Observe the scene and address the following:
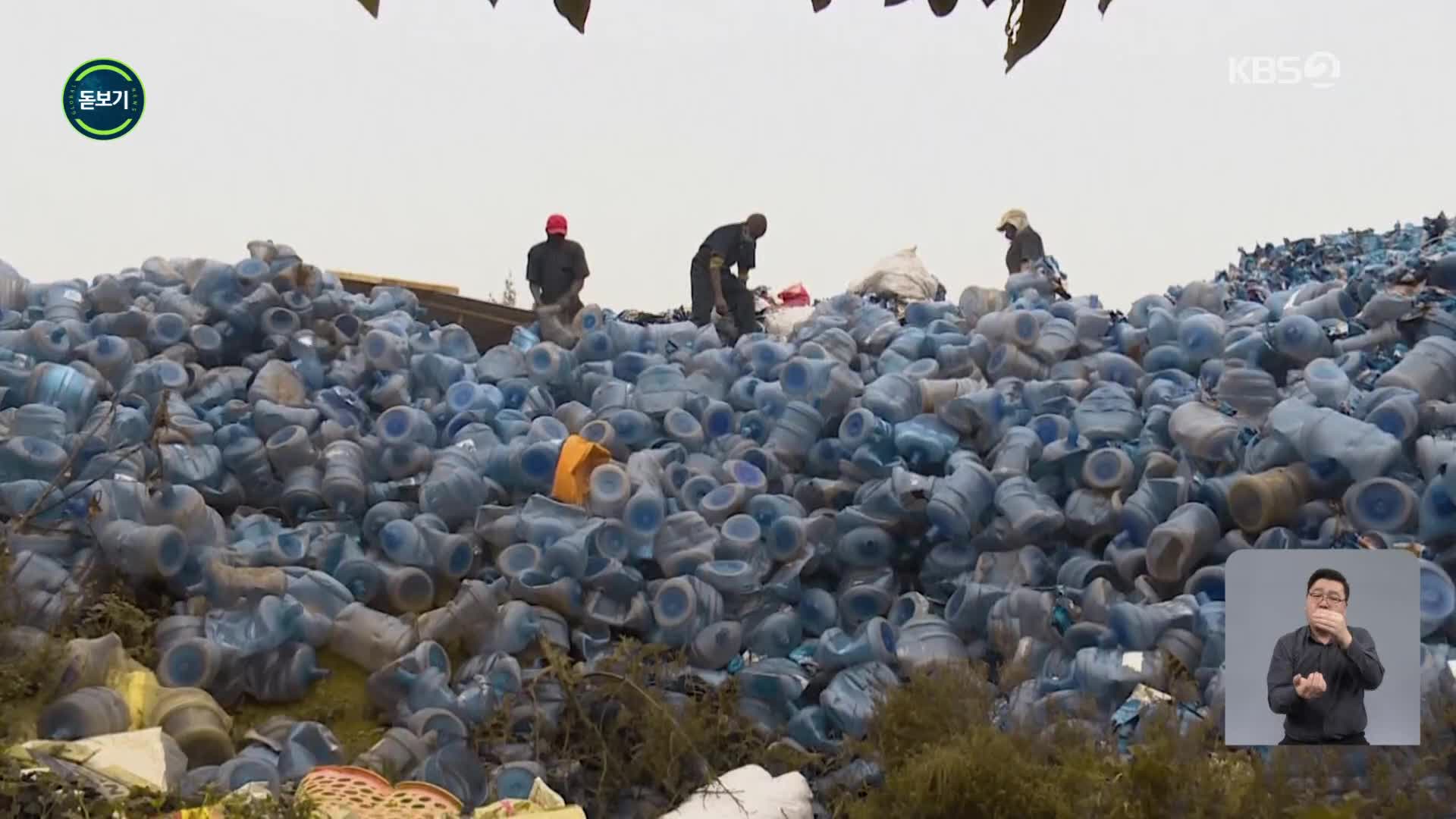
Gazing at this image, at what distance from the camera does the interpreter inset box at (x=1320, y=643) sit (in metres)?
2.19

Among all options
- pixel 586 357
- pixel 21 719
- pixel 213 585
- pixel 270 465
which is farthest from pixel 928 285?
pixel 21 719

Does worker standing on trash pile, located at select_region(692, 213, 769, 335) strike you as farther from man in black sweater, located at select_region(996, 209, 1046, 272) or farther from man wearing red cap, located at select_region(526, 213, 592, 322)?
man in black sweater, located at select_region(996, 209, 1046, 272)

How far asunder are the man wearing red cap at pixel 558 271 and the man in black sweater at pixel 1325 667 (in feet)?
19.3

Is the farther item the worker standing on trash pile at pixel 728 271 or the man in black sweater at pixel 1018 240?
the man in black sweater at pixel 1018 240

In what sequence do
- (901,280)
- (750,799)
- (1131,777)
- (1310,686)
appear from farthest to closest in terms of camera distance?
(901,280)
(750,799)
(1131,777)
(1310,686)

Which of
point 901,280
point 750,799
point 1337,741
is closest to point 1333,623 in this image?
point 1337,741

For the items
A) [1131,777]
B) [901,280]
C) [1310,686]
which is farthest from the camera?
[901,280]

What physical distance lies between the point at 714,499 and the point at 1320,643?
3351 mm

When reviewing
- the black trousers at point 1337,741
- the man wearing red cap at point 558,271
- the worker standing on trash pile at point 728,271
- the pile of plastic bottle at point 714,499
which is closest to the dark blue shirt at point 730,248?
the worker standing on trash pile at point 728,271

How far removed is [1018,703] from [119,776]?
2254 millimetres

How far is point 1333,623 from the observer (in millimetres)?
2178

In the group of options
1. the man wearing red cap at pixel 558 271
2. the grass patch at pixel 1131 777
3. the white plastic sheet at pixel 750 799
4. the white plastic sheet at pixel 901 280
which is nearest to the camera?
the grass patch at pixel 1131 777

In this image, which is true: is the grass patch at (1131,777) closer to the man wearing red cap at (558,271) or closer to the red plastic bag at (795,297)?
the man wearing red cap at (558,271)

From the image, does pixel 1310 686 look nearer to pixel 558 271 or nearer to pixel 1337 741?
pixel 1337 741
